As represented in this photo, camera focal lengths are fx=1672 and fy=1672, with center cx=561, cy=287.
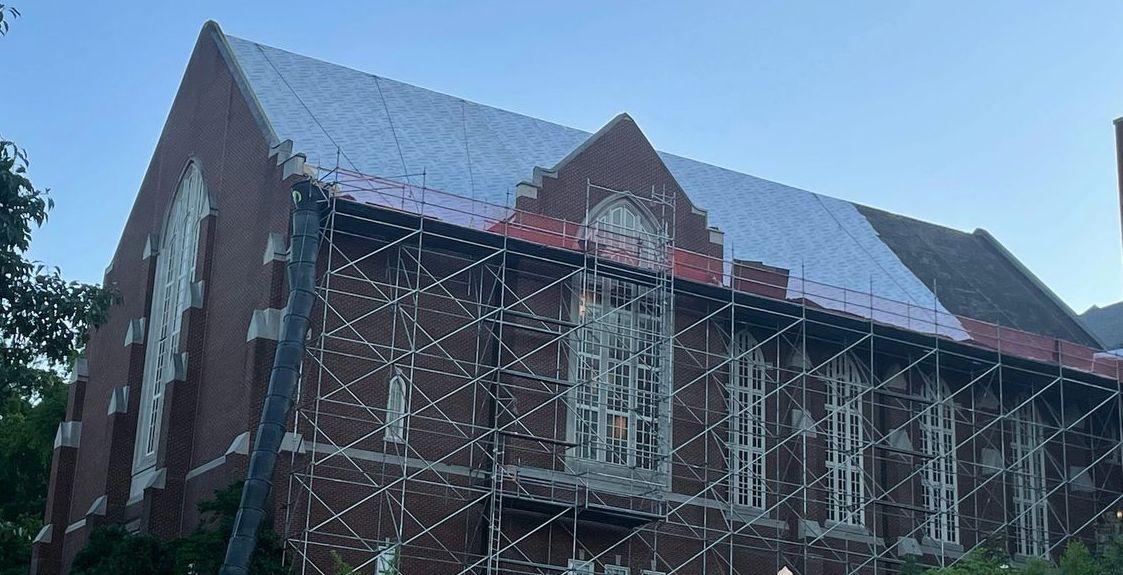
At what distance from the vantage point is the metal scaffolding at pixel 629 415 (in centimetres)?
3731

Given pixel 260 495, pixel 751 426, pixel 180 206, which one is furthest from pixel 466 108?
pixel 260 495

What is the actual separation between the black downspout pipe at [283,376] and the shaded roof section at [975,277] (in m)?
20.4

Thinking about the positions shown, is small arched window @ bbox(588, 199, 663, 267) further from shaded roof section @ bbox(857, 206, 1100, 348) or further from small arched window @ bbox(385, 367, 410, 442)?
shaded roof section @ bbox(857, 206, 1100, 348)

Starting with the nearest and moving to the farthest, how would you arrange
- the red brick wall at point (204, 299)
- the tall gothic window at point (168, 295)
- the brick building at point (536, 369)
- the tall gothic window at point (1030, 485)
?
the brick building at point (536, 369)
the red brick wall at point (204, 299)
the tall gothic window at point (168, 295)
the tall gothic window at point (1030, 485)

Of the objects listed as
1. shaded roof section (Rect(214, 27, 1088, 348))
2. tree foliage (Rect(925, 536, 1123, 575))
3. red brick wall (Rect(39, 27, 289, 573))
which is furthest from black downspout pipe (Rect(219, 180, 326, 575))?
tree foliage (Rect(925, 536, 1123, 575))

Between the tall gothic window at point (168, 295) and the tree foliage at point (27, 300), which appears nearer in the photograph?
the tree foliage at point (27, 300)

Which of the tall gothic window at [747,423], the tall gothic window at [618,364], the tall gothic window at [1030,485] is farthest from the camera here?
the tall gothic window at [1030,485]

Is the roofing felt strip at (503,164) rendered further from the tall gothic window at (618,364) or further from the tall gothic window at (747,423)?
the tall gothic window at (618,364)

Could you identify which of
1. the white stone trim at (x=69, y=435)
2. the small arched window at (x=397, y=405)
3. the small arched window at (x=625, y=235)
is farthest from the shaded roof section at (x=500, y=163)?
the white stone trim at (x=69, y=435)

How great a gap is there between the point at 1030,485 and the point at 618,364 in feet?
48.8

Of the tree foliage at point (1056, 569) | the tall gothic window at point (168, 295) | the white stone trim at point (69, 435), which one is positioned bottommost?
the tree foliage at point (1056, 569)

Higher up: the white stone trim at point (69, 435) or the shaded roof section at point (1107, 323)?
the shaded roof section at point (1107, 323)

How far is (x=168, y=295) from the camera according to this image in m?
44.7

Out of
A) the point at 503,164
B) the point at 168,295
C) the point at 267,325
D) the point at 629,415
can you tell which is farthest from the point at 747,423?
the point at 168,295
